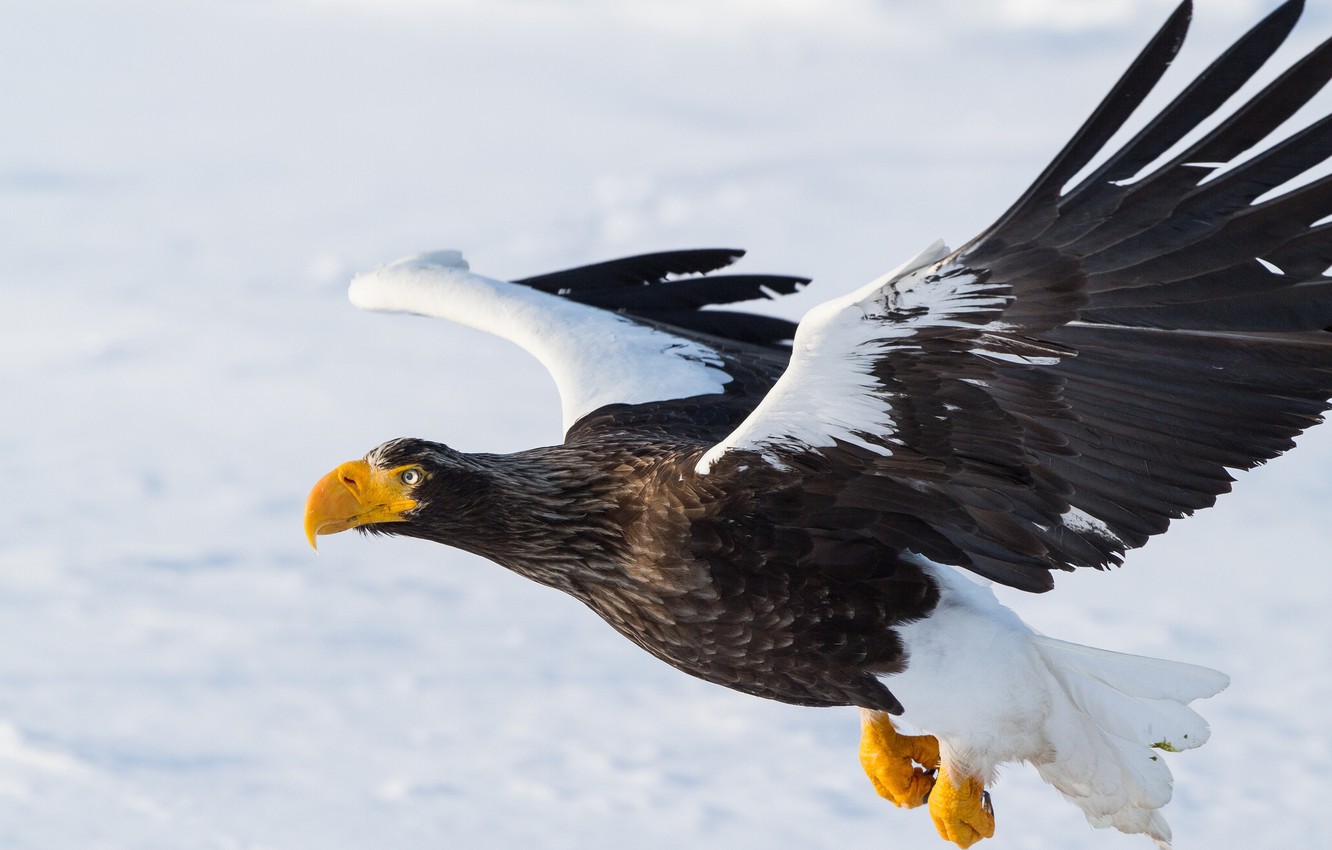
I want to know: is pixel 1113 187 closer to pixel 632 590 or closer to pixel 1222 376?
pixel 1222 376

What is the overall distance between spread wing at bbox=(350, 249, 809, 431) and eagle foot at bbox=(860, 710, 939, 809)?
1.17 metres

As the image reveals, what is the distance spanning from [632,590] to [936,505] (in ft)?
3.11

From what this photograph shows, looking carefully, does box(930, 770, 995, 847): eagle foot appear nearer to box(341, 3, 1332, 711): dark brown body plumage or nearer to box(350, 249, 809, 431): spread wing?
box(341, 3, 1332, 711): dark brown body plumage

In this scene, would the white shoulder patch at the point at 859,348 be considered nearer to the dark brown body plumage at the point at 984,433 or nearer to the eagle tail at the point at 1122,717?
the dark brown body plumage at the point at 984,433

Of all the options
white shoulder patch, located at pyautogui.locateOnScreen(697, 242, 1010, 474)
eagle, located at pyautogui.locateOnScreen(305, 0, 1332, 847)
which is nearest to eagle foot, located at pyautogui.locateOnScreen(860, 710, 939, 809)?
eagle, located at pyautogui.locateOnScreen(305, 0, 1332, 847)

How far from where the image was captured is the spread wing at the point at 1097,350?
397cm

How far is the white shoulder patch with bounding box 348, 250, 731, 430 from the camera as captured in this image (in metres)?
6.27

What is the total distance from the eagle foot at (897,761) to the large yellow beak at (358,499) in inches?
67.2

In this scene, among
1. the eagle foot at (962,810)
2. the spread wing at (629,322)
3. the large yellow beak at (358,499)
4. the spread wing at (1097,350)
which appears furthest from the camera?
the spread wing at (629,322)

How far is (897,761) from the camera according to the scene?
18.0 ft

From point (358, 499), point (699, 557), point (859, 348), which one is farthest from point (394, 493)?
A: point (859, 348)

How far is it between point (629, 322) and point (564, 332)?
31 centimetres

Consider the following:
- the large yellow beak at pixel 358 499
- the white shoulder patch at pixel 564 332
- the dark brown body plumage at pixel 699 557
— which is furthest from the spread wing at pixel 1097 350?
the white shoulder patch at pixel 564 332

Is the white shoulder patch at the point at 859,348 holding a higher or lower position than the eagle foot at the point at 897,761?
higher
